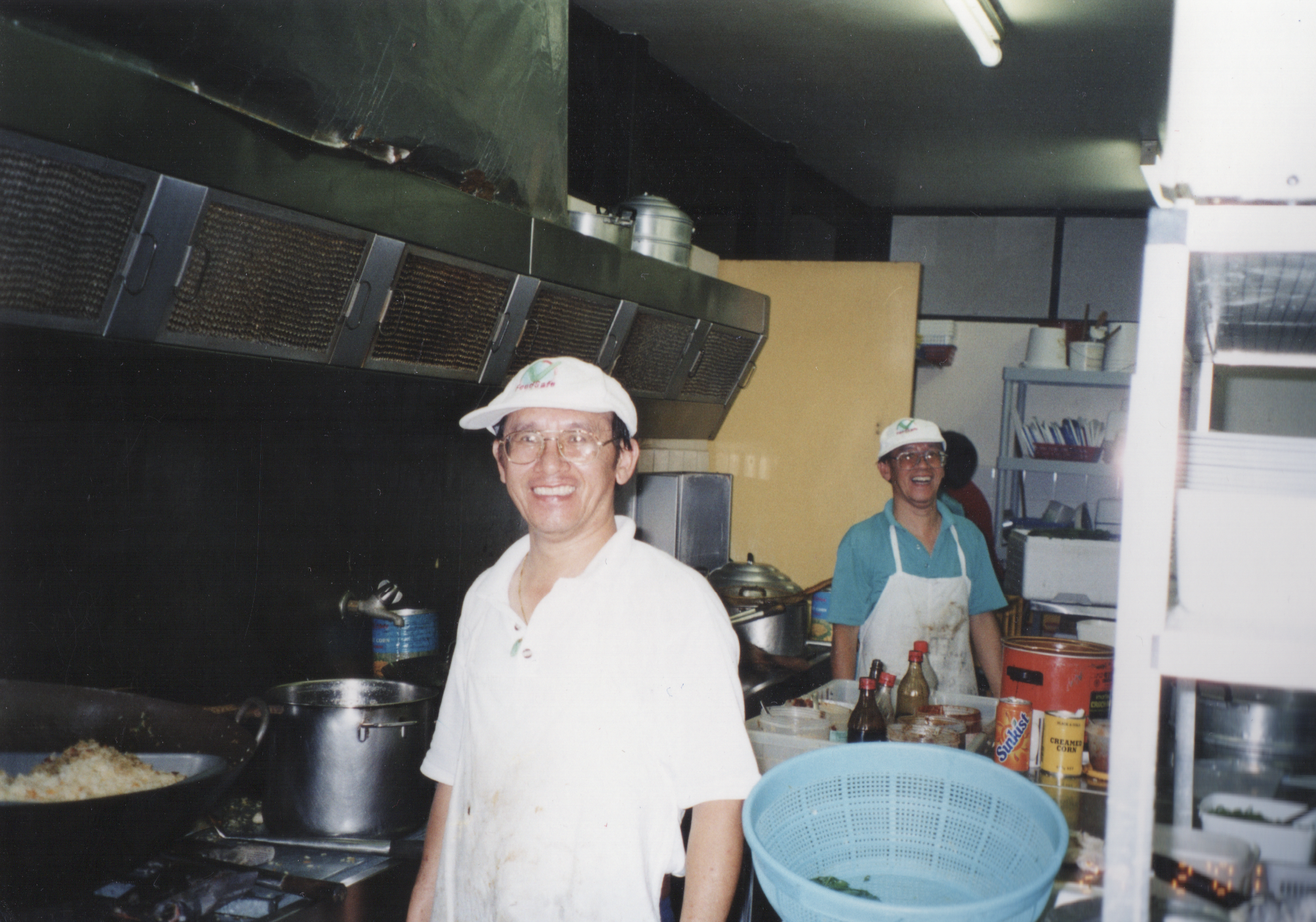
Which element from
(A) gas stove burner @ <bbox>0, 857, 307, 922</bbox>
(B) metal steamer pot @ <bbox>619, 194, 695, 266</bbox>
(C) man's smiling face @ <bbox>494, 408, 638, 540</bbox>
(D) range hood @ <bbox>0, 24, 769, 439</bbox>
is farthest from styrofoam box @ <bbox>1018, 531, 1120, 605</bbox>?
(A) gas stove burner @ <bbox>0, 857, 307, 922</bbox>

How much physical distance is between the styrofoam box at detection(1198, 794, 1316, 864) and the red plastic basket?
4.99 metres

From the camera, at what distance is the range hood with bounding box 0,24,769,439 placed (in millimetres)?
1727

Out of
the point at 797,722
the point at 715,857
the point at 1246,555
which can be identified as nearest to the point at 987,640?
the point at 797,722

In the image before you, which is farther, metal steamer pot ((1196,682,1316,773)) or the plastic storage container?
the plastic storage container

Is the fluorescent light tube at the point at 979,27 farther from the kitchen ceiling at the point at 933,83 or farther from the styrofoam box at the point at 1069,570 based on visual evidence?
the styrofoam box at the point at 1069,570

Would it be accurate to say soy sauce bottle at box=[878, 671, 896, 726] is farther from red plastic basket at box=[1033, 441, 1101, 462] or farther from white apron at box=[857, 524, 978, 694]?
red plastic basket at box=[1033, 441, 1101, 462]

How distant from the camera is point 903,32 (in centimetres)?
439

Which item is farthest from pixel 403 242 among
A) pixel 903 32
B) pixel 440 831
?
pixel 903 32

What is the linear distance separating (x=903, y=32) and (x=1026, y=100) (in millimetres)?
1098

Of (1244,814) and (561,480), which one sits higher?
(561,480)

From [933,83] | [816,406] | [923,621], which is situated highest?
[933,83]

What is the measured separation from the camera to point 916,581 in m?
3.58

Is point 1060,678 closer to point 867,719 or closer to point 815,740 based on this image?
point 867,719

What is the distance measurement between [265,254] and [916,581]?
7.82ft
